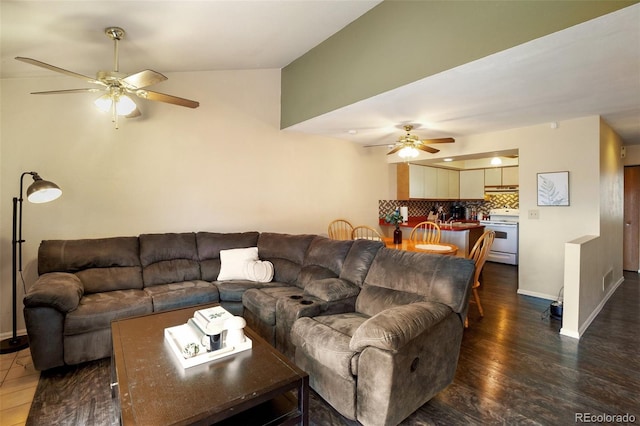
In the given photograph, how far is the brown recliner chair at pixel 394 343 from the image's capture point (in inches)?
64.2

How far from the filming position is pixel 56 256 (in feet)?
9.33

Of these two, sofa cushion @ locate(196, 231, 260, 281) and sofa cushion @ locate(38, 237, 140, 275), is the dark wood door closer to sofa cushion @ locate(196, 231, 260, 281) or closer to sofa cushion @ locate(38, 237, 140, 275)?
sofa cushion @ locate(196, 231, 260, 281)

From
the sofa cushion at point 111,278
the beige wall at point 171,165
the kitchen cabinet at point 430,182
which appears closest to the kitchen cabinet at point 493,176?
the kitchen cabinet at point 430,182

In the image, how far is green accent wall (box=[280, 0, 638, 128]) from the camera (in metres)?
1.98

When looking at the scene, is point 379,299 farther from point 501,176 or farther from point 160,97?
point 501,176

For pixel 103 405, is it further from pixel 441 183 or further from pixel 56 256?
pixel 441 183

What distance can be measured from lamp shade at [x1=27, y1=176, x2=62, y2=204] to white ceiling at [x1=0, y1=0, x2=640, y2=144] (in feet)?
3.65

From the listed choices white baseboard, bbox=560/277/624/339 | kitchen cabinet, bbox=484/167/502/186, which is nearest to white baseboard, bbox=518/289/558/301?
white baseboard, bbox=560/277/624/339

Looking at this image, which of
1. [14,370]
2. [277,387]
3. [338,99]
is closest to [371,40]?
[338,99]

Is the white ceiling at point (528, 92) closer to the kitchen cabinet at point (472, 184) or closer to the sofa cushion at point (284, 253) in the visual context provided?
the sofa cushion at point (284, 253)

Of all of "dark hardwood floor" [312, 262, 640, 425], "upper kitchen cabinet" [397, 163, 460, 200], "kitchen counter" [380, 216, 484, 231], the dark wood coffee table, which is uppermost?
"upper kitchen cabinet" [397, 163, 460, 200]

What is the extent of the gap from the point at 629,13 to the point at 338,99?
2.33m

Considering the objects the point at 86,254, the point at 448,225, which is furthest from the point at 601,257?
the point at 86,254

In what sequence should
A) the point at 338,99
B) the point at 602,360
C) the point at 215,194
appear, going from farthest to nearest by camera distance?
the point at 215,194, the point at 338,99, the point at 602,360
